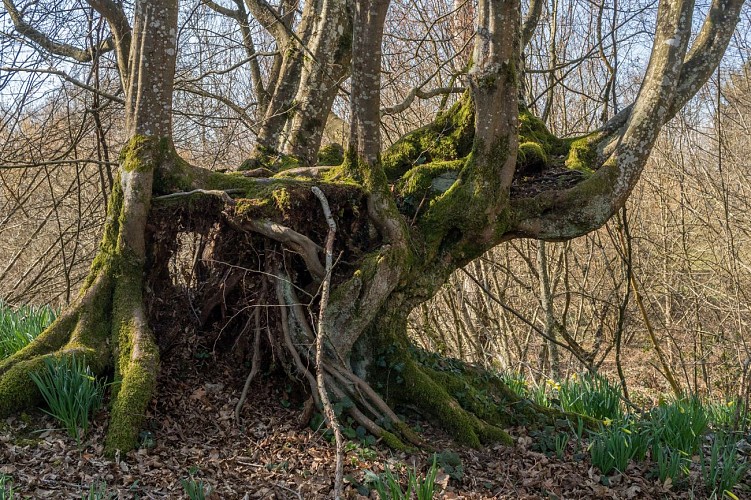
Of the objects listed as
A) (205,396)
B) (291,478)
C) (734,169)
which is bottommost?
(291,478)

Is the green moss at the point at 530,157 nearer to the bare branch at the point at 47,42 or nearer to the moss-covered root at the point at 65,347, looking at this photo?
the moss-covered root at the point at 65,347

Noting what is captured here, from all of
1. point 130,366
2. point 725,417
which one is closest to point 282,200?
point 130,366

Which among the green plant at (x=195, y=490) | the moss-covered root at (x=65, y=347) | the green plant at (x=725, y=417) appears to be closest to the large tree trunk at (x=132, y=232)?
the moss-covered root at (x=65, y=347)

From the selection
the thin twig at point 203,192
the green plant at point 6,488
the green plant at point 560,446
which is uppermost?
the thin twig at point 203,192

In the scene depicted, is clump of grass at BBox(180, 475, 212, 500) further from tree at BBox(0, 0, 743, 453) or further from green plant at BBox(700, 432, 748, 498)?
green plant at BBox(700, 432, 748, 498)

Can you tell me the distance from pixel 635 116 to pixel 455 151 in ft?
5.17

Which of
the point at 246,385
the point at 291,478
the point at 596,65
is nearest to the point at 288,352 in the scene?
the point at 246,385

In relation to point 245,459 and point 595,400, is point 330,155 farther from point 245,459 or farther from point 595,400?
point 595,400

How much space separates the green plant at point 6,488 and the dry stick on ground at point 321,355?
1.51m

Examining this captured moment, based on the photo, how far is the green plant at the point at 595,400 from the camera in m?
5.39

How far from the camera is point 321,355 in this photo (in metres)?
3.49

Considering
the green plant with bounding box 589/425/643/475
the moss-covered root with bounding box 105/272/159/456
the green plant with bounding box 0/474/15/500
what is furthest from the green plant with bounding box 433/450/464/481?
the green plant with bounding box 0/474/15/500

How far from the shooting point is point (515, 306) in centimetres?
1203

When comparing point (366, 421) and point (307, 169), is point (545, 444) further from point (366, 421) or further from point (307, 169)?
point (307, 169)
